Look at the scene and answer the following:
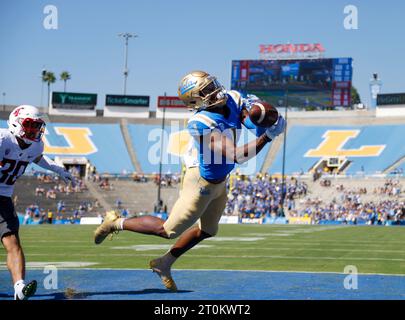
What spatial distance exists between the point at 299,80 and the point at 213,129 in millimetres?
55319

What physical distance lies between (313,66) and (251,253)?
49.0 m

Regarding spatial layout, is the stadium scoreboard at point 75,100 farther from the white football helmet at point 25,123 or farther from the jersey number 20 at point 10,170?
the white football helmet at point 25,123

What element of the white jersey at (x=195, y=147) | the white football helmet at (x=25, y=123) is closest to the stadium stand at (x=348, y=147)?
the white jersey at (x=195, y=147)

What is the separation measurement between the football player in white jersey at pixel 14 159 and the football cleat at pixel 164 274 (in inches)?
57.6

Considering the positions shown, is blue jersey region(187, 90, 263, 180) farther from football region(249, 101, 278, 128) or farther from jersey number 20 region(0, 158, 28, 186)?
jersey number 20 region(0, 158, 28, 186)

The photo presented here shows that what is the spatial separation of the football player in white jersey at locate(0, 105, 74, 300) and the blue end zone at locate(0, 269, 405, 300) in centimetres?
48

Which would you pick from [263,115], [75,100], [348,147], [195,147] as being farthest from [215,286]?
[75,100]

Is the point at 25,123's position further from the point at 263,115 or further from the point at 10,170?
the point at 263,115

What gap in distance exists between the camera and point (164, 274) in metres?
7.35

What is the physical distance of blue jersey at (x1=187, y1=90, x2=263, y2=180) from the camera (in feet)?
20.7

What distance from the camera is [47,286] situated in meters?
7.70

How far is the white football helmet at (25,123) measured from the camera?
22.2 ft

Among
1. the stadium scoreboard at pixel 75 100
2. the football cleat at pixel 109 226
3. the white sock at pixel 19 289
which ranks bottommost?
the white sock at pixel 19 289
